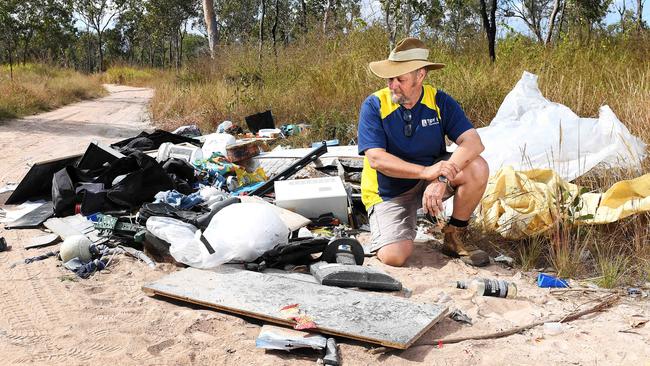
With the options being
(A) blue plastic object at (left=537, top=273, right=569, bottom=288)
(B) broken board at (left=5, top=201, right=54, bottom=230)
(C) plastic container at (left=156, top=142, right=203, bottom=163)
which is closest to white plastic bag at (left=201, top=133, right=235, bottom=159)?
(C) plastic container at (left=156, top=142, right=203, bottom=163)

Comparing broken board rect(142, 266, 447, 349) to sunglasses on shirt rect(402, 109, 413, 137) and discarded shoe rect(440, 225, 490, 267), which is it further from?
sunglasses on shirt rect(402, 109, 413, 137)

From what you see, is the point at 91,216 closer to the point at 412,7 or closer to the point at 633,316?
the point at 633,316

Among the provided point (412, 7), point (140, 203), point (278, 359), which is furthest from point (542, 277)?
point (412, 7)

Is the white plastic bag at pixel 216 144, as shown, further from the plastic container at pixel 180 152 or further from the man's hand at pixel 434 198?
the man's hand at pixel 434 198

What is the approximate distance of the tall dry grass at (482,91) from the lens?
3531 mm

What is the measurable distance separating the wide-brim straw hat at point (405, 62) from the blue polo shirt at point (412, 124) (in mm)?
159

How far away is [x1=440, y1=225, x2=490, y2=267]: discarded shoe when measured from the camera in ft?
11.8

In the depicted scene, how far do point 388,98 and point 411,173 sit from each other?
54cm

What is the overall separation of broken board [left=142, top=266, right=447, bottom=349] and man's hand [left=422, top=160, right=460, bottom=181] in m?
0.92

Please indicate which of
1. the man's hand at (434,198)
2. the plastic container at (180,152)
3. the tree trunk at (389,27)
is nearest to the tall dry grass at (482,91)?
the tree trunk at (389,27)

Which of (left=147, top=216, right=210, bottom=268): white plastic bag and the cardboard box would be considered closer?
(left=147, top=216, right=210, bottom=268): white plastic bag

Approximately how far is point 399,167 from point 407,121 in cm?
34

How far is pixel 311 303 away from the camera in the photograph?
2.75 m

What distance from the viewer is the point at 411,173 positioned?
3.53 m
